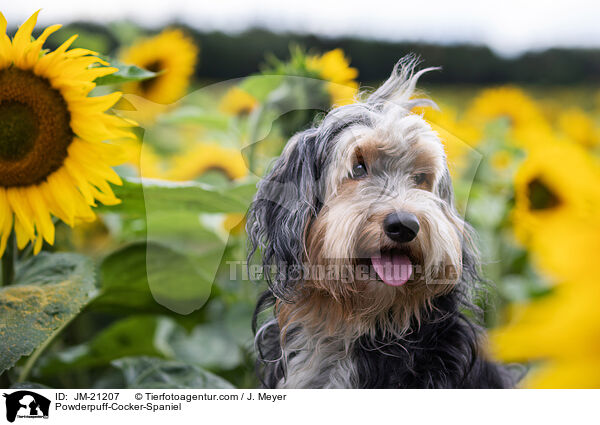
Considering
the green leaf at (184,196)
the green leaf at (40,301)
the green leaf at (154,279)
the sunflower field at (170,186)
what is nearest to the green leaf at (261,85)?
the sunflower field at (170,186)

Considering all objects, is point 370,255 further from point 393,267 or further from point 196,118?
point 196,118

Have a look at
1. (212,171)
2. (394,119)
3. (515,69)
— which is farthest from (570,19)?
(212,171)

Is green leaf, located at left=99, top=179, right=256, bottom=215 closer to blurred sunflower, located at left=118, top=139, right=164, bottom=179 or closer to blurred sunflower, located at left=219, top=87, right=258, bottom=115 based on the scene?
blurred sunflower, located at left=118, top=139, right=164, bottom=179

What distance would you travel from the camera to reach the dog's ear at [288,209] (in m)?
1.07

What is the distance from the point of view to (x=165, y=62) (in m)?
1.44

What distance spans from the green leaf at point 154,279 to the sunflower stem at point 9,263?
21 cm

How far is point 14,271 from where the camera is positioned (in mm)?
1211

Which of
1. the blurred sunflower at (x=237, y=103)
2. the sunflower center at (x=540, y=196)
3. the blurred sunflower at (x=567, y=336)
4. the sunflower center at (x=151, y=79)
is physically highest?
the sunflower center at (x=151, y=79)

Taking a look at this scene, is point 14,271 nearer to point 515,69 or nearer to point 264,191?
point 264,191

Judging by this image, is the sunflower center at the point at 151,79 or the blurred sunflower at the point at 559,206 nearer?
the blurred sunflower at the point at 559,206

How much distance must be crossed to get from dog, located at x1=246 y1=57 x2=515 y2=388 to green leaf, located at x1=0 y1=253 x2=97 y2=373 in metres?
0.38

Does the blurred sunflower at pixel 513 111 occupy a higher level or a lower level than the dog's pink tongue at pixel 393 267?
higher

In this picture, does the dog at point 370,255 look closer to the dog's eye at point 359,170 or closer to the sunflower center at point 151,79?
the dog's eye at point 359,170
